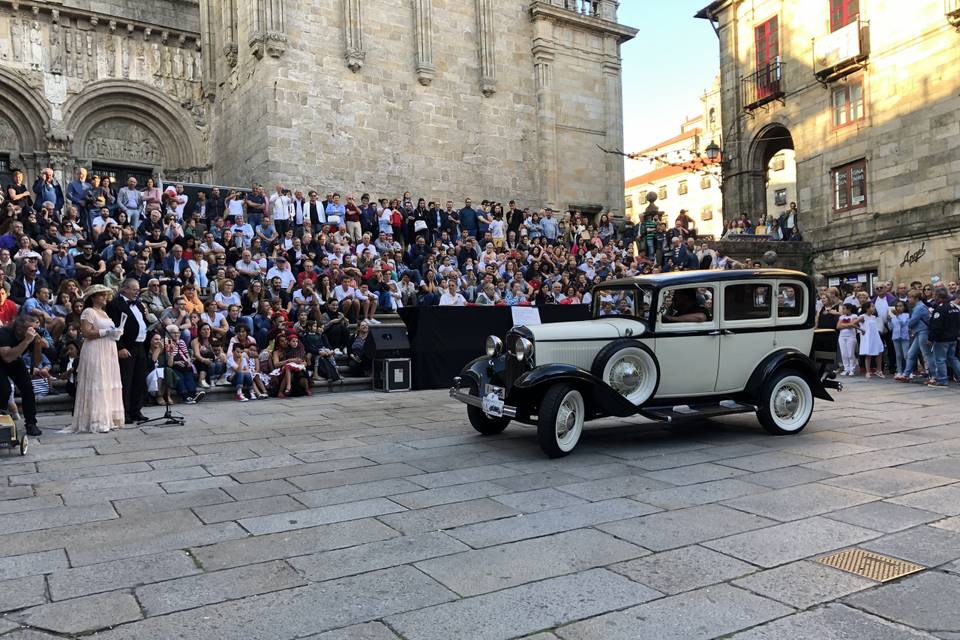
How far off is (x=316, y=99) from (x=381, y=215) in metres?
5.31

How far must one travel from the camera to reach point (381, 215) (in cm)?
1800

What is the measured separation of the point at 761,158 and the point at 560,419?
81.1 feet

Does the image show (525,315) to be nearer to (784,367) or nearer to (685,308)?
(685,308)

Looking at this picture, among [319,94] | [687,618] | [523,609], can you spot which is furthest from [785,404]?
Result: [319,94]

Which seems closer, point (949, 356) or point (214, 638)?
point (214, 638)

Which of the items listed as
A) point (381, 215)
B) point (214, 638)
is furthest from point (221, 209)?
point (214, 638)

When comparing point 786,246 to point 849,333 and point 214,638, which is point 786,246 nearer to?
point 849,333

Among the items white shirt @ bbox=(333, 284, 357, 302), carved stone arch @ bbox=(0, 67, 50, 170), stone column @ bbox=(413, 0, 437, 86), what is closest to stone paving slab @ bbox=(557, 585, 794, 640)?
white shirt @ bbox=(333, 284, 357, 302)

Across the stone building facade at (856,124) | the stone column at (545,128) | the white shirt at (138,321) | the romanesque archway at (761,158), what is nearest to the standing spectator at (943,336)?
the stone building facade at (856,124)

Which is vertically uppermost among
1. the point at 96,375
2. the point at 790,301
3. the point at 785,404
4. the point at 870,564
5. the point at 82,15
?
the point at 82,15

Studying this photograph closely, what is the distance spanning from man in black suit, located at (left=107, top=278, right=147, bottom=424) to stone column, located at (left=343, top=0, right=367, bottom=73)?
46.7 feet

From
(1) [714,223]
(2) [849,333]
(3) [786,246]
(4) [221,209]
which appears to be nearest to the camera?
(2) [849,333]

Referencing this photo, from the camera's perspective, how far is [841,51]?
75.7ft

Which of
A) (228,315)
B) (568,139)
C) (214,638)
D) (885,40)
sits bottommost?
(214,638)
